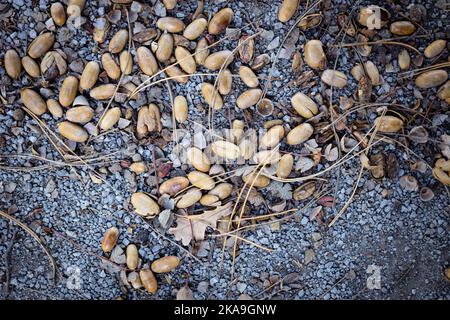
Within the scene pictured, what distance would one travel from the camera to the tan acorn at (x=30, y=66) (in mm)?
1039

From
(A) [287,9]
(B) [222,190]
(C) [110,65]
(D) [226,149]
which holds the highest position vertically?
(A) [287,9]

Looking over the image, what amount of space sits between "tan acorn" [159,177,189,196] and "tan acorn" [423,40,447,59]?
0.67 meters

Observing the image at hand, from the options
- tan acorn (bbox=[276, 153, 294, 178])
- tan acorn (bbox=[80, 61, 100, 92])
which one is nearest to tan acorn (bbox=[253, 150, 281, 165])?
tan acorn (bbox=[276, 153, 294, 178])

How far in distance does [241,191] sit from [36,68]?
1.91 feet

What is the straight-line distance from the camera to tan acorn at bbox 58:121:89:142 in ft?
3.43

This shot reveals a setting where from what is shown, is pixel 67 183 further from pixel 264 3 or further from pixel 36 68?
pixel 264 3

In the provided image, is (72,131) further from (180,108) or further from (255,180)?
(255,180)

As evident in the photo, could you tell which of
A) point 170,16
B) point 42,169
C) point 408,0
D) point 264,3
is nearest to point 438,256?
point 408,0

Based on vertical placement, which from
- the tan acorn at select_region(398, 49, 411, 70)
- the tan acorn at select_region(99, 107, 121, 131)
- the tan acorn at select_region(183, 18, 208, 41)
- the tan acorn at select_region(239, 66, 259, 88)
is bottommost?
the tan acorn at select_region(99, 107, 121, 131)

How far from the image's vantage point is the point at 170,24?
1038 mm

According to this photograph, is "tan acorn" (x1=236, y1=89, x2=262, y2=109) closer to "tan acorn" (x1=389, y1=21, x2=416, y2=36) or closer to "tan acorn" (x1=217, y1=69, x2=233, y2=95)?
"tan acorn" (x1=217, y1=69, x2=233, y2=95)

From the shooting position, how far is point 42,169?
1.07 meters

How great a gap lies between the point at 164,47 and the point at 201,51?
0.30ft

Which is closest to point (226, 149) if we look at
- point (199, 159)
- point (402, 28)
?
point (199, 159)
